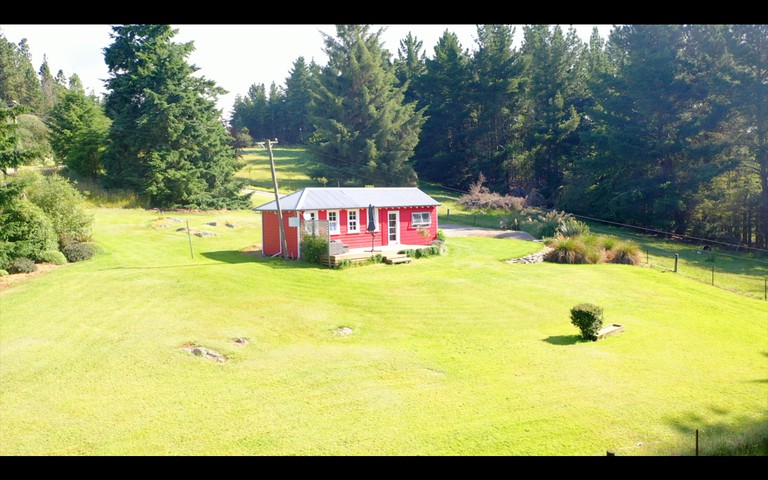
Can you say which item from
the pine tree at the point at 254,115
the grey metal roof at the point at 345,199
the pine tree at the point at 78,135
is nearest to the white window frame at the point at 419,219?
the grey metal roof at the point at 345,199

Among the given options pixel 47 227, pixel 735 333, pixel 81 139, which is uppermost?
pixel 81 139

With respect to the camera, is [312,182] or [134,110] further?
[312,182]

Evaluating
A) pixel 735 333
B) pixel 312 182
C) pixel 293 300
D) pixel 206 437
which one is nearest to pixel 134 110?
pixel 312 182

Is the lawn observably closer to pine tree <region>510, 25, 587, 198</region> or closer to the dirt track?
the dirt track

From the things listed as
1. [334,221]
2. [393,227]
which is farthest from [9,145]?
[393,227]

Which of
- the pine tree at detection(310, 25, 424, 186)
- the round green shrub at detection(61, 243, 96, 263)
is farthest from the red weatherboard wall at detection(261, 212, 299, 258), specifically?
the pine tree at detection(310, 25, 424, 186)

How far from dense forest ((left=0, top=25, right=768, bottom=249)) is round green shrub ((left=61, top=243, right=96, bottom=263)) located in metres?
5.37

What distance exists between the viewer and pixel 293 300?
21.7 metres

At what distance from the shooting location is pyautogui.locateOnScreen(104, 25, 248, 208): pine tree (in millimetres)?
45094

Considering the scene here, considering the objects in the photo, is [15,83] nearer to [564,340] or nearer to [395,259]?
[395,259]

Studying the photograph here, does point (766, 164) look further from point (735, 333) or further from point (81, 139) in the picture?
point (81, 139)

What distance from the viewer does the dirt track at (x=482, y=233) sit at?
42.3 metres

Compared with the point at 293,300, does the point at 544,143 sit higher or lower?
higher
